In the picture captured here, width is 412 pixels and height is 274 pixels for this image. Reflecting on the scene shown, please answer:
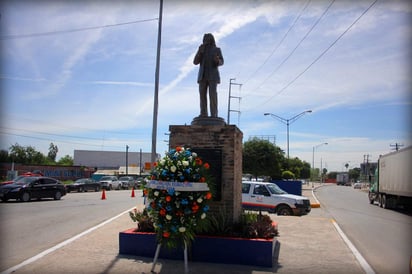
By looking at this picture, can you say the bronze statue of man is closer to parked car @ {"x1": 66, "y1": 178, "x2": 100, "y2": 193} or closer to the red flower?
the red flower

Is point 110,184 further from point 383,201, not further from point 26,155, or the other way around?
point 26,155

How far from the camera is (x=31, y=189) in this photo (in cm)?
2325

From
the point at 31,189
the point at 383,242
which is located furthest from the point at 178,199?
the point at 31,189

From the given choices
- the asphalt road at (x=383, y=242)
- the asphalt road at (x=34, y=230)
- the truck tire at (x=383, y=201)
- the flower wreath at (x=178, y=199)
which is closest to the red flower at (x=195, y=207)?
the flower wreath at (x=178, y=199)

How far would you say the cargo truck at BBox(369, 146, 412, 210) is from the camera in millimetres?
21784

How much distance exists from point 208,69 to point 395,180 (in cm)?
1847

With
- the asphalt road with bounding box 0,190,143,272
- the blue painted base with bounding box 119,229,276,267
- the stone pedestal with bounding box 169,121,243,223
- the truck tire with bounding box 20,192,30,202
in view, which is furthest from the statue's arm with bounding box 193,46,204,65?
the truck tire with bounding box 20,192,30,202

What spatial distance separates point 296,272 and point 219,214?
6.41 feet

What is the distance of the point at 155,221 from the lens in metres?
7.04

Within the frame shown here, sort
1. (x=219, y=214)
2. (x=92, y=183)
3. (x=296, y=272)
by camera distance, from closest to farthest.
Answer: (x=296, y=272) < (x=219, y=214) < (x=92, y=183)

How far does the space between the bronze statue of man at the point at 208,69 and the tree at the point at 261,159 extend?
33.8 meters

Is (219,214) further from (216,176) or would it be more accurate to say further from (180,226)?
(180,226)

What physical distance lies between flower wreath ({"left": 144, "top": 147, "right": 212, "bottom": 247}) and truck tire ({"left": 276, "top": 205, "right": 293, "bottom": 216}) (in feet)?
38.9

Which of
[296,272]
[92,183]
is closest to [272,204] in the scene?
[296,272]
